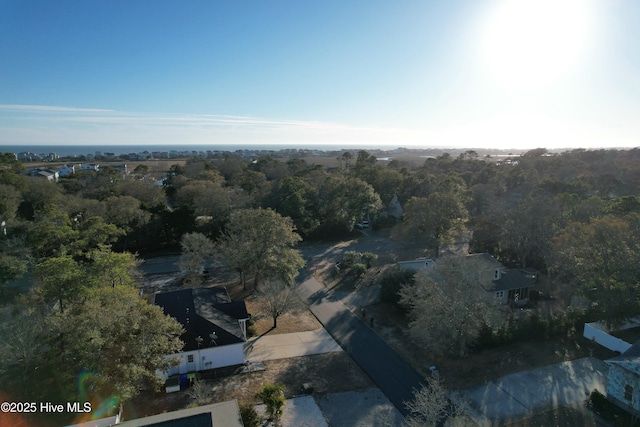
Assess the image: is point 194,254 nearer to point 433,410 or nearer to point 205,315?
point 205,315

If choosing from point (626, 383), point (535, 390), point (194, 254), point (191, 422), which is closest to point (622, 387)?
point (626, 383)

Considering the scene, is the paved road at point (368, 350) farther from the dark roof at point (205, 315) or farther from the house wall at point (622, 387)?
the house wall at point (622, 387)

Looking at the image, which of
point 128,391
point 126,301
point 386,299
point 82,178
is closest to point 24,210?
point 82,178

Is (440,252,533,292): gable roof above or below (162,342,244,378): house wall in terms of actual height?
above

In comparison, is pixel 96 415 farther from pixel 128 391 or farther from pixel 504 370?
pixel 504 370

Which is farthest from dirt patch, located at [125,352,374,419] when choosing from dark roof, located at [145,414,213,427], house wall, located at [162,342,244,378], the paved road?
dark roof, located at [145,414,213,427]

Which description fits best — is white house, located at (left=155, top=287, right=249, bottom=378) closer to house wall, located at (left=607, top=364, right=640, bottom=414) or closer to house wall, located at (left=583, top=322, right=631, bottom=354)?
house wall, located at (left=607, top=364, right=640, bottom=414)
